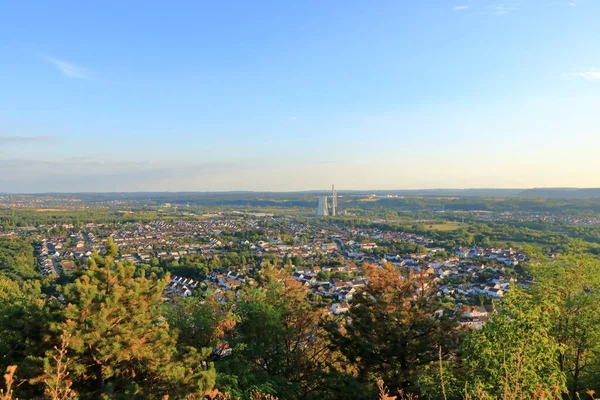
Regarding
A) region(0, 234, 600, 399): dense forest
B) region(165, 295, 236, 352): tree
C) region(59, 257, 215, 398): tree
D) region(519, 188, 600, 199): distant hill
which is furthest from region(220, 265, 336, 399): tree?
region(519, 188, 600, 199): distant hill

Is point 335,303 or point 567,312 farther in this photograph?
point 335,303

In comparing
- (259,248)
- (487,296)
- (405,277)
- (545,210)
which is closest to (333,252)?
(259,248)

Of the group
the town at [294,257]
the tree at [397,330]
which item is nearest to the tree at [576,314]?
the tree at [397,330]

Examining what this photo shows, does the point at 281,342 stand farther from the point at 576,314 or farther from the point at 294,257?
the point at 294,257

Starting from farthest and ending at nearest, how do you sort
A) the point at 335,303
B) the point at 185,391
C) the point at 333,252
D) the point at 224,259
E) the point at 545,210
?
the point at 545,210 → the point at 333,252 → the point at 224,259 → the point at 335,303 → the point at 185,391

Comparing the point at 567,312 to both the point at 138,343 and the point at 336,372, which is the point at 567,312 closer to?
the point at 336,372

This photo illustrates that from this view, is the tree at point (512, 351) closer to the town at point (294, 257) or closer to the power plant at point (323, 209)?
the town at point (294, 257)

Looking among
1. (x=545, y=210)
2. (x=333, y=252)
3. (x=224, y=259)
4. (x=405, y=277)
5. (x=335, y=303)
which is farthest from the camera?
(x=545, y=210)
